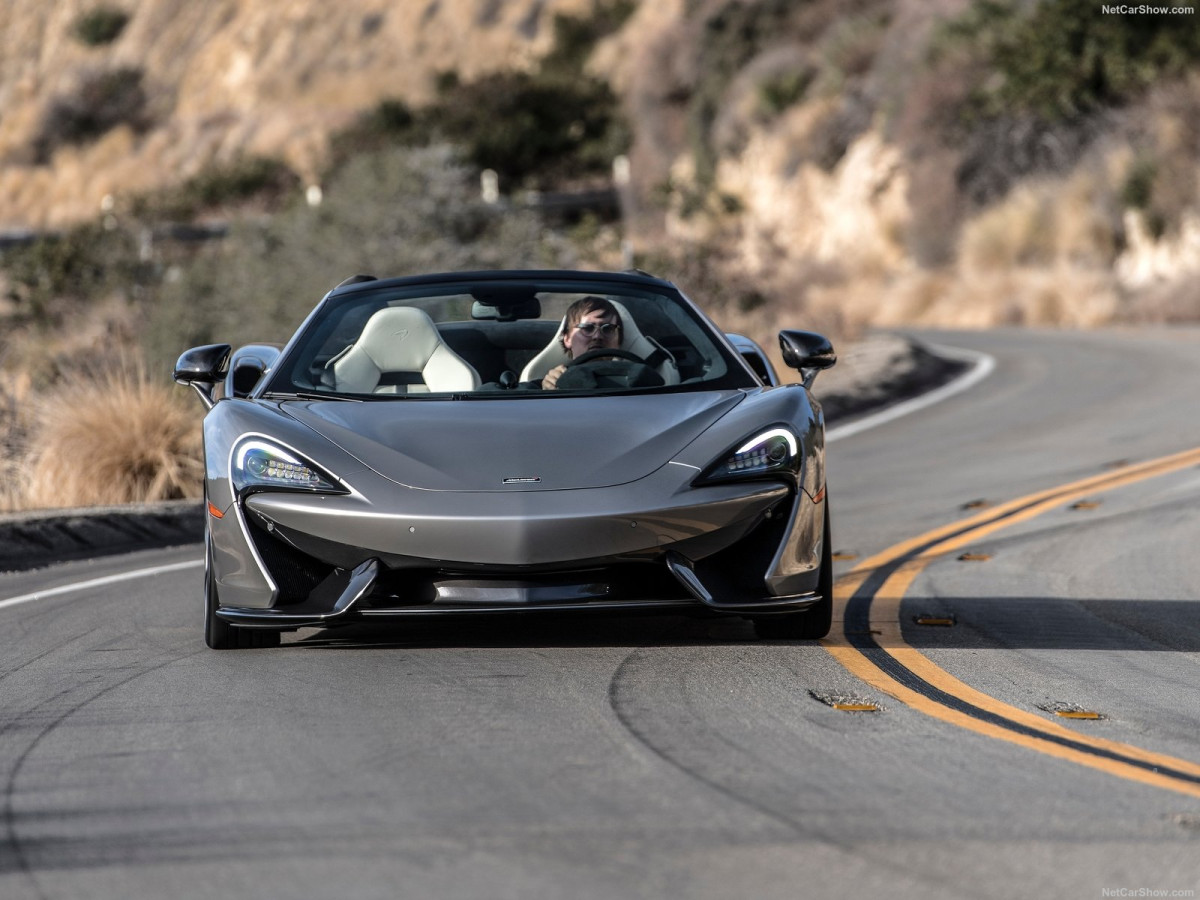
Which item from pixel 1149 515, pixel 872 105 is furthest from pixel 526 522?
pixel 872 105

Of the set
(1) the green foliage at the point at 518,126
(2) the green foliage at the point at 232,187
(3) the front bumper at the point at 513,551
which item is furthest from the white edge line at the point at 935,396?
(2) the green foliage at the point at 232,187

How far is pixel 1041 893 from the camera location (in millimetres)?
3893

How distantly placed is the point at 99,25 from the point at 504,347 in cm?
8483

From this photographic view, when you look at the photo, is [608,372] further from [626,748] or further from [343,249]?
[343,249]

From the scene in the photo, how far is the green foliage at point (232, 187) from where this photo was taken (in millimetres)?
58438

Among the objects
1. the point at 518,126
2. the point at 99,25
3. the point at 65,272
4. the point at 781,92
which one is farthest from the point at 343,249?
the point at 99,25

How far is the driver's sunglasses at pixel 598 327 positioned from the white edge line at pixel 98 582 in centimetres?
288

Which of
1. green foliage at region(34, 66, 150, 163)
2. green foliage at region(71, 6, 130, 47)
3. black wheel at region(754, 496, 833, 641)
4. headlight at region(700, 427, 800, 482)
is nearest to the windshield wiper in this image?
headlight at region(700, 427, 800, 482)

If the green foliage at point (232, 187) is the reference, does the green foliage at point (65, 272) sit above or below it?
below

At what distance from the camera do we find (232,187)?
6191 centimetres

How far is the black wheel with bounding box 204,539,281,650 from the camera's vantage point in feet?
21.9

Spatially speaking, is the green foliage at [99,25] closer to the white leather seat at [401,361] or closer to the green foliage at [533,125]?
the green foliage at [533,125]

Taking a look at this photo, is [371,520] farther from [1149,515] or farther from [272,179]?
[272,179]

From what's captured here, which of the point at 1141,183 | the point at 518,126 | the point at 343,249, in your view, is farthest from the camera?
the point at 518,126
